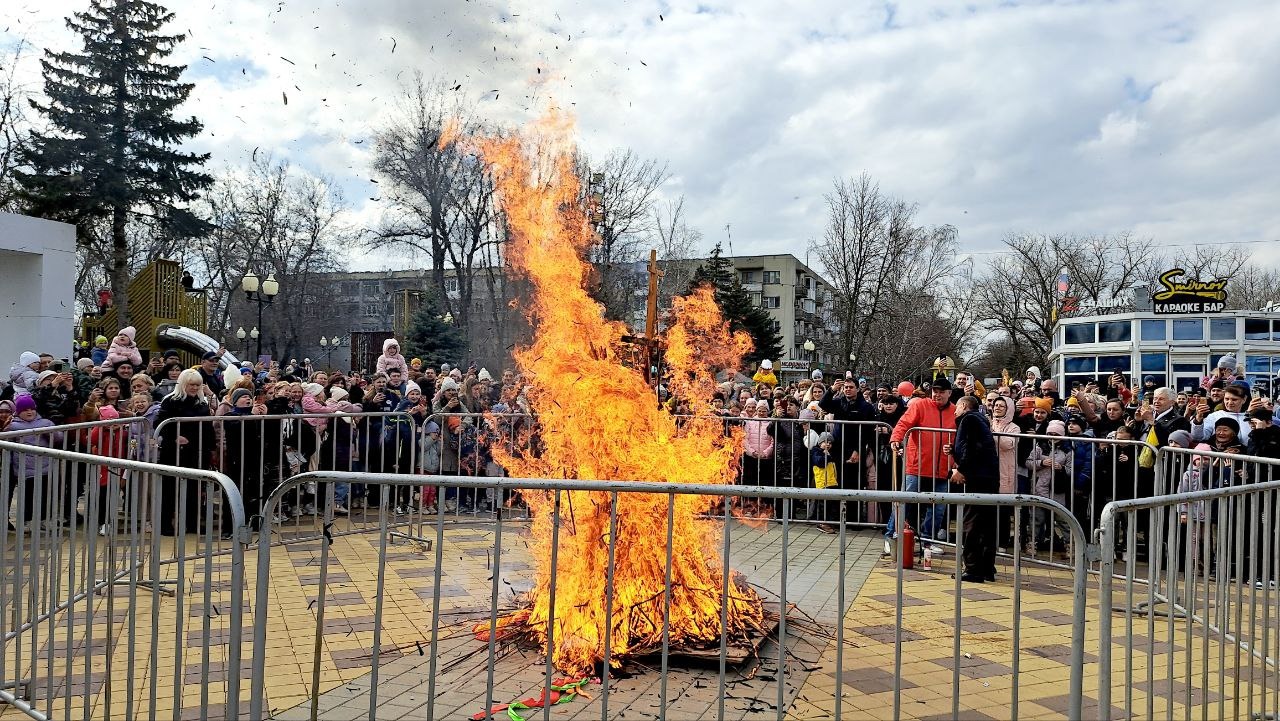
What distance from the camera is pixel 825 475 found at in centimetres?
1126

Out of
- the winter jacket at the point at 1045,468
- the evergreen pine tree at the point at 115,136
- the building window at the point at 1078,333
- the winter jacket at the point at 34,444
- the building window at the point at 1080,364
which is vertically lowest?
the winter jacket at the point at 1045,468

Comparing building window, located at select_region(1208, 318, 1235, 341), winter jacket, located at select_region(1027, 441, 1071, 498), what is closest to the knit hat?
winter jacket, located at select_region(1027, 441, 1071, 498)

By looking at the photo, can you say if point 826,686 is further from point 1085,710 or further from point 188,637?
point 188,637

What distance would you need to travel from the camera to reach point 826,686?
5.14m

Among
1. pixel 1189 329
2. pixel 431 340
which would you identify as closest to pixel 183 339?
pixel 431 340

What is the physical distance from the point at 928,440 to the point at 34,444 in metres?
8.63

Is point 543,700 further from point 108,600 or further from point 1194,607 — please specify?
point 1194,607

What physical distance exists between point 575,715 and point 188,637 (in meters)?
3.02

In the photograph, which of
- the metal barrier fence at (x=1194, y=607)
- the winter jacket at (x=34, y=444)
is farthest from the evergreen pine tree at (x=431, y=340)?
the metal barrier fence at (x=1194, y=607)

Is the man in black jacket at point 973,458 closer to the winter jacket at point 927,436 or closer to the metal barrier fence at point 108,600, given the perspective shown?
the winter jacket at point 927,436

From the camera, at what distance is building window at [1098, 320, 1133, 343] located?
36.9 metres

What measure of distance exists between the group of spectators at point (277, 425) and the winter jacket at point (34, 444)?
3 cm

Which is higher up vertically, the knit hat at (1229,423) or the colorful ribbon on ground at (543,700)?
the knit hat at (1229,423)

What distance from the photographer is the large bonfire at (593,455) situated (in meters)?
5.68
